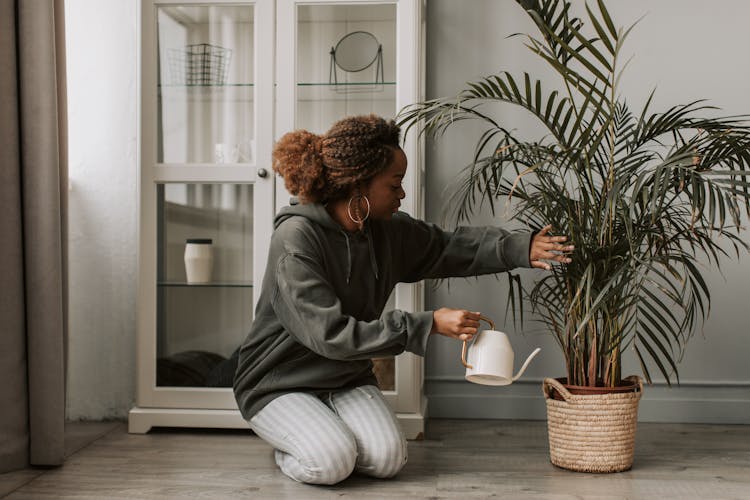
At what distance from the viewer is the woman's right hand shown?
183 cm

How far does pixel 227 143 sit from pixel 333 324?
0.96m

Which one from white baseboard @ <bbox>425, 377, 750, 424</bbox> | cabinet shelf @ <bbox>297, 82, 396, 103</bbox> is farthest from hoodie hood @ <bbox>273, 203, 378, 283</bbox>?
white baseboard @ <bbox>425, 377, 750, 424</bbox>

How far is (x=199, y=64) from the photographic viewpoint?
2.58 metres

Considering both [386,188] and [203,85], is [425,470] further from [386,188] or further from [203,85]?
[203,85]

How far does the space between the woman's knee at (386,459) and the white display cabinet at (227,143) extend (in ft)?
1.41

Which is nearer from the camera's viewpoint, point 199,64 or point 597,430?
point 597,430

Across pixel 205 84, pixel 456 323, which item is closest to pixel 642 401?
pixel 456 323

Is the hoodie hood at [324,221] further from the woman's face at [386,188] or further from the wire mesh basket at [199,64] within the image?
the wire mesh basket at [199,64]

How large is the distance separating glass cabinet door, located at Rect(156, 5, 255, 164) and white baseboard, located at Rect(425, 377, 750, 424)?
43.2 inches

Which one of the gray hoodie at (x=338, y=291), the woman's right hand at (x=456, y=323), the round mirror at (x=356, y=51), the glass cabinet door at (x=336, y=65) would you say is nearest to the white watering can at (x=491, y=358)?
the woman's right hand at (x=456, y=323)

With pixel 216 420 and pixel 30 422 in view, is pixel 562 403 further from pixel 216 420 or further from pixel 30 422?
pixel 30 422

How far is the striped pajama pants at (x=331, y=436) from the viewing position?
77.5 inches

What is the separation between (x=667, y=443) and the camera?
241 cm

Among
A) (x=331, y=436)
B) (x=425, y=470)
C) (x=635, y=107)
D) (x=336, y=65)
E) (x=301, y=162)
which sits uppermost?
(x=336, y=65)
